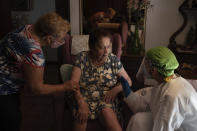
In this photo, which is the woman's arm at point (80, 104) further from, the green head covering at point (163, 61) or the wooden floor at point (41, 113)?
the green head covering at point (163, 61)

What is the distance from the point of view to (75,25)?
9.78 ft

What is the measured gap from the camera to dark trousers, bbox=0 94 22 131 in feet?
4.53

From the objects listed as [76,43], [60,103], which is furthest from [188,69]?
[60,103]

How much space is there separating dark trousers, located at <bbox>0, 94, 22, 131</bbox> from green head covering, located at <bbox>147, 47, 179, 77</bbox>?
2.99ft

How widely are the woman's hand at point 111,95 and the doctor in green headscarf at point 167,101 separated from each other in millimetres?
329

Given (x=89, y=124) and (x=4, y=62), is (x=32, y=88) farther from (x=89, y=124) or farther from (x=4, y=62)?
(x=89, y=124)

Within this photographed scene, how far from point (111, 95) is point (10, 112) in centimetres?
78

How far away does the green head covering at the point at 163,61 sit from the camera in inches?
53.2

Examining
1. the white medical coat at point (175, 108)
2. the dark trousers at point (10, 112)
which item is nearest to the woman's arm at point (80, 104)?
the dark trousers at point (10, 112)

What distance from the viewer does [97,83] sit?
185 cm

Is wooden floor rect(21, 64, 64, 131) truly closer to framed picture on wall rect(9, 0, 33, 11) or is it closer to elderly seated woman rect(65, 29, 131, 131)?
elderly seated woman rect(65, 29, 131, 131)

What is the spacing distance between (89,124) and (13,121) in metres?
0.58

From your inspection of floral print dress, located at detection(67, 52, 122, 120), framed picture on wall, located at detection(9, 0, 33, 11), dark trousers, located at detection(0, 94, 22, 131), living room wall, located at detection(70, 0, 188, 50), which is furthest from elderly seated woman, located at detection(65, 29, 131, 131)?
framed picture on wall, located at detection(9, 0, 33, 11)

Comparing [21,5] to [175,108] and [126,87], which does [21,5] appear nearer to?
[126,87]
